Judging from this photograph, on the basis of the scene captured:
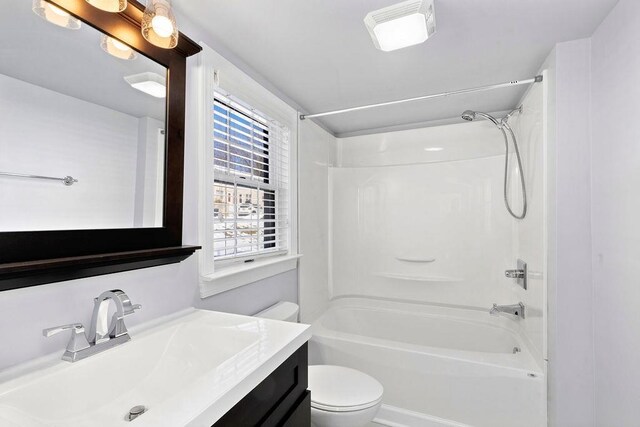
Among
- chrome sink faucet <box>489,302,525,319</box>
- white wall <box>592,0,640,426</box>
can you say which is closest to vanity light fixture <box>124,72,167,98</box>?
white wall <box>592,0,640,426</box>

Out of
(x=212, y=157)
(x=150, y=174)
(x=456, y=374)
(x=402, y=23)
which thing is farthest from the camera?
(x=456, y=374)

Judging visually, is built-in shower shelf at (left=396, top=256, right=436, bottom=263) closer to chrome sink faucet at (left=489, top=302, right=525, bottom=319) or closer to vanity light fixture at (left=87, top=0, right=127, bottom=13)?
chrome sink faucet at (left=489, top=302, right=525, bottom=319)

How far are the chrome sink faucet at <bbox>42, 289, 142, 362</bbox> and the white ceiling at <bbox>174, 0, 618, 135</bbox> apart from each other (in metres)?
1.23

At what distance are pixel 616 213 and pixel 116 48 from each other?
7.01ft

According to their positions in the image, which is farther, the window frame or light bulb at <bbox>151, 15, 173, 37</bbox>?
the window frame

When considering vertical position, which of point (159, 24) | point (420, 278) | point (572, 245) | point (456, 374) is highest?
point (159, 24)

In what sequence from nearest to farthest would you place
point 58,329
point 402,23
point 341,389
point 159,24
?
point 58,329 < point 159,24 < point 402,23 < point 341,389

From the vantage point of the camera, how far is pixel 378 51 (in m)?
1.69

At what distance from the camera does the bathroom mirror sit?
86cm

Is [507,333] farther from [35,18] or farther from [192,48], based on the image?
[35,18]

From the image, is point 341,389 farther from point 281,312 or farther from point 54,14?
point 54,14

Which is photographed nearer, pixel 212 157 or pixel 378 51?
pixel 212 157

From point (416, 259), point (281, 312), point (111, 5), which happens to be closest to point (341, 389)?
point (281, 312)

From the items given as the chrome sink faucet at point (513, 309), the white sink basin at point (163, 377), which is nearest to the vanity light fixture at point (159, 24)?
the white sink basin at point (163, 377)
